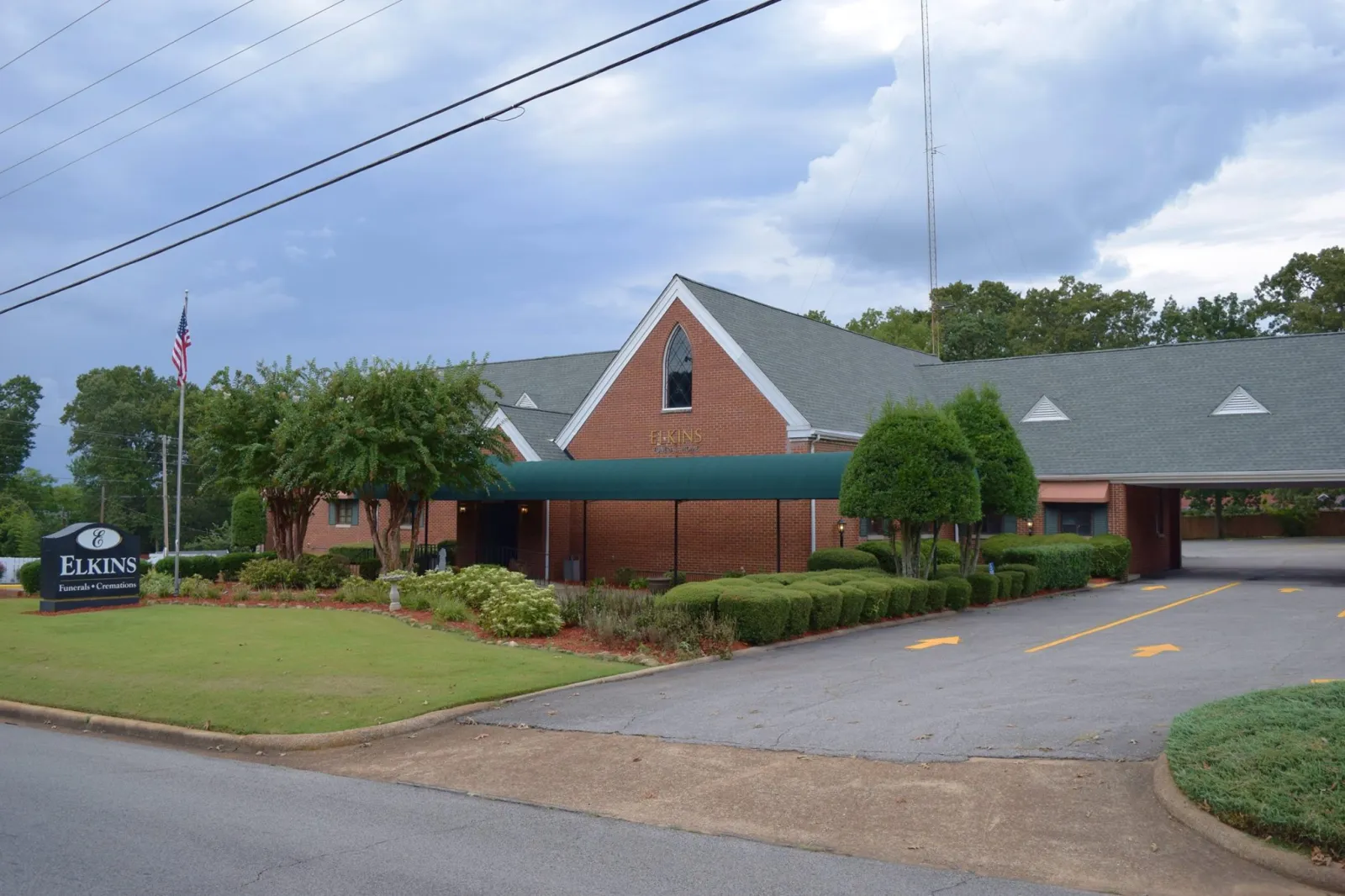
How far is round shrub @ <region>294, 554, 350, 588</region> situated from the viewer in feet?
81.8

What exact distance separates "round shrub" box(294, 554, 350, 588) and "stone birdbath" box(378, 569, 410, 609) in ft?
7.60

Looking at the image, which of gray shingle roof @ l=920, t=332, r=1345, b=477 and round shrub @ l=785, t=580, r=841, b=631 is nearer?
round shrub @ l=785, t=580, r=841, b=631

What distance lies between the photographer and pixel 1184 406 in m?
34.8

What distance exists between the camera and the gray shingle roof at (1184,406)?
31.8 metres

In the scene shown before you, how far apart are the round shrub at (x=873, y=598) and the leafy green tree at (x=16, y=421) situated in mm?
88304

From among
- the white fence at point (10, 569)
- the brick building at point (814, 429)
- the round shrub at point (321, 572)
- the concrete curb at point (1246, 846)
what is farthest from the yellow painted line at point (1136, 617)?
the white fence at point (10, 569)

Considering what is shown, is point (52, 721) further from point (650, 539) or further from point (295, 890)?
point (650, 539)

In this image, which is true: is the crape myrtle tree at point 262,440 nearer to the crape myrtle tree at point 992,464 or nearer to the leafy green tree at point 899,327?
the crape myrtle tree at point 992,464

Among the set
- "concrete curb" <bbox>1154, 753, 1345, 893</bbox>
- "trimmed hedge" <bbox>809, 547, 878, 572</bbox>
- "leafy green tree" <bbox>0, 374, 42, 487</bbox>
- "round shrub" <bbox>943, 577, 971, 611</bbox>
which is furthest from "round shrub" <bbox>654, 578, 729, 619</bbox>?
"leafy green tree" <bbox>0, 374, 42, 487</bbox>

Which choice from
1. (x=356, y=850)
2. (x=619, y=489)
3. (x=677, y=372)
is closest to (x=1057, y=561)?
(x=619, y=489)

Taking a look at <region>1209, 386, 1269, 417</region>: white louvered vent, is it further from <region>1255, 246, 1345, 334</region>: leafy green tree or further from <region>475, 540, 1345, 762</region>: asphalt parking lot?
<region>1255, 246, 1345, 334</region>: leafy green tree

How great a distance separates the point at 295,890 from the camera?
20.9 ft

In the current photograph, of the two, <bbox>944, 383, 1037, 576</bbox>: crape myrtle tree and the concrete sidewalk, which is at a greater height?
<bbox>944, 383, 1037, 576</bbox>: crape myrtle tree

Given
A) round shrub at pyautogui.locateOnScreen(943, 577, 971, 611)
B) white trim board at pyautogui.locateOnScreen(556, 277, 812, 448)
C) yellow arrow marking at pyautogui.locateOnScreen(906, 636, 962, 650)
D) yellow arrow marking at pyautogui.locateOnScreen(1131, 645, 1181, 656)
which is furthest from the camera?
white trim board at pyautogui.locateOnScreen(556, 277, 812, 448)
